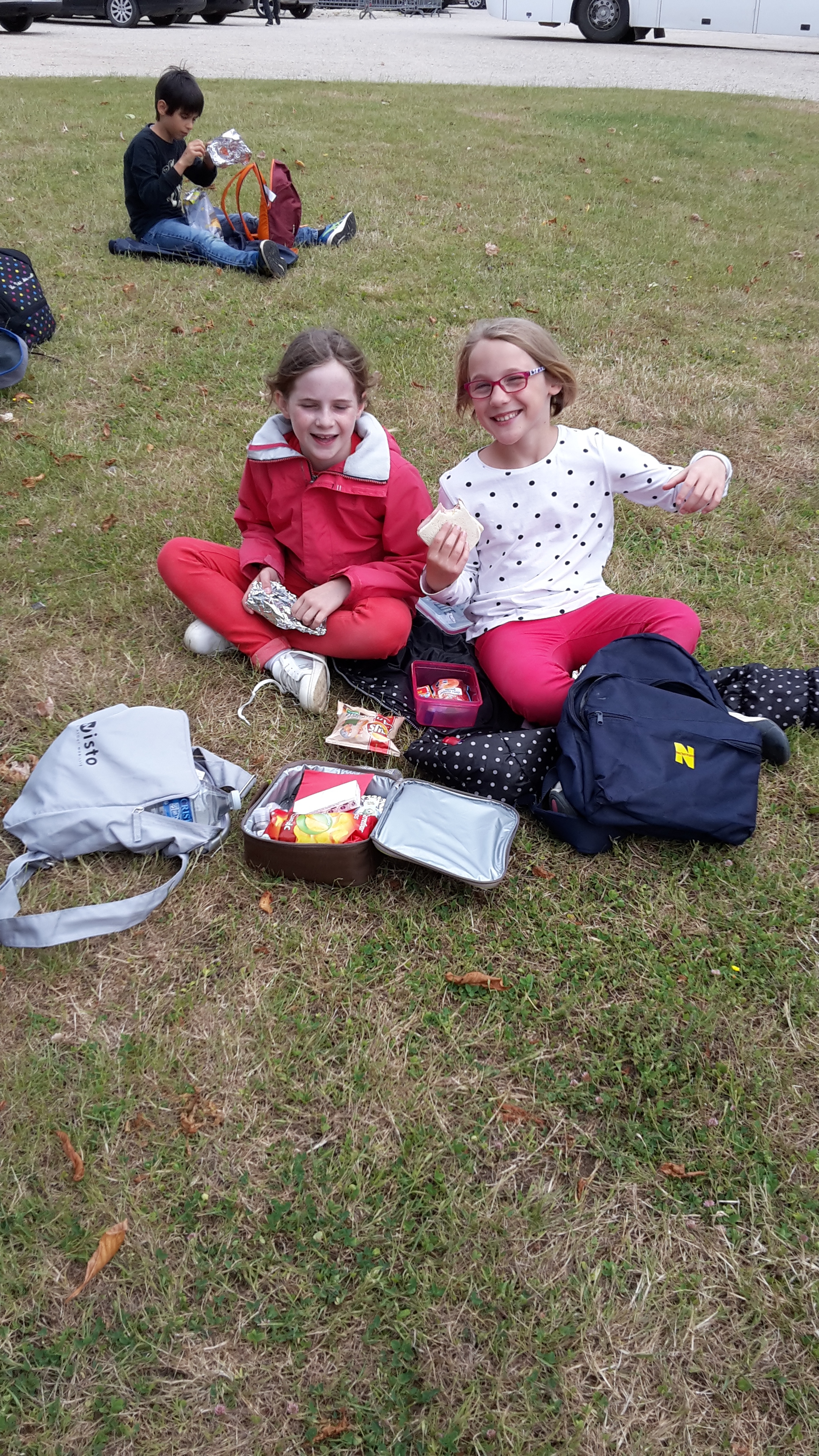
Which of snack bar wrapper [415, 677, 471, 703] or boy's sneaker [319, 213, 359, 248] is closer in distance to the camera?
snack bar wrapper [415, 677, 471, 703]

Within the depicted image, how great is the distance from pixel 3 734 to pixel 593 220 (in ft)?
22.8

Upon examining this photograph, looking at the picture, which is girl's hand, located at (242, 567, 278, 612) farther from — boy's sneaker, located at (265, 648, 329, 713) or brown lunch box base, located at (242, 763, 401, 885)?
brown lunch box base, located at (242, 763, 401, 885)

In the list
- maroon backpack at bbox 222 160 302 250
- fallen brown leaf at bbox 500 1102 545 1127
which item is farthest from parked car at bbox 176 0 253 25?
fallen brown leaf at bbox 500 1102 545 1127

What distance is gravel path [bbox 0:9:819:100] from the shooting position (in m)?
13.2

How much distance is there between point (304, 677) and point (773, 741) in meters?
1.54

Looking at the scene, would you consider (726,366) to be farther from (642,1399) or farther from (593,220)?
(642,1399)

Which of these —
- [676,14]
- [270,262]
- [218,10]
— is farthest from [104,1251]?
[218,10]

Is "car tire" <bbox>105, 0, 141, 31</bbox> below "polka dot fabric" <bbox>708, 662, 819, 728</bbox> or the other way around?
the other way around

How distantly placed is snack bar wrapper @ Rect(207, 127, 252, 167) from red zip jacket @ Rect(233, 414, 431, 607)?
500cm

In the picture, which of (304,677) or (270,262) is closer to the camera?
(304,677)

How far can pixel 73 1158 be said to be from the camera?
2012mm

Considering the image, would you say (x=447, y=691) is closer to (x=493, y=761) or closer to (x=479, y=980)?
(x=493, y=761)

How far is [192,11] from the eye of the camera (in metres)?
19.3

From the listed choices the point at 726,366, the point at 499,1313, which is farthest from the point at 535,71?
the point at 499,1313
